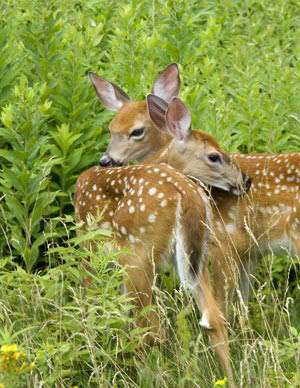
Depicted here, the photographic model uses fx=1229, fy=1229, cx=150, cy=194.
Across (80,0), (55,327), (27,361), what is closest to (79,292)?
(55,327)

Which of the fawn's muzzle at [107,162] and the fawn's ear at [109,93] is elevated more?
the fawn's ear at [109,93]

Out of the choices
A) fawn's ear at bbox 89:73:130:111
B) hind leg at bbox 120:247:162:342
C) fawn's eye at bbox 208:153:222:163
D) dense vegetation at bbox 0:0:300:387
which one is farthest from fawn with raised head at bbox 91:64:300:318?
fawn's ear at bbox 89:73:130:111

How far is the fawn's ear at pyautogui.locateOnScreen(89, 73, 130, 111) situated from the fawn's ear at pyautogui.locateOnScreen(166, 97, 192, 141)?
715 mm

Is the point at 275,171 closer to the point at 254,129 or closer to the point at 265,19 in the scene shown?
the point at 254,129

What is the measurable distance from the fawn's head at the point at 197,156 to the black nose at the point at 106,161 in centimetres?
37

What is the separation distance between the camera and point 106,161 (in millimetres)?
7496

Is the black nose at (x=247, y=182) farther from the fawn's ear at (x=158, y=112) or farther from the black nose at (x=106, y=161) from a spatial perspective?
the black nose at (x=106, y=161)

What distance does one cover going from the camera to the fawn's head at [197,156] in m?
7.05

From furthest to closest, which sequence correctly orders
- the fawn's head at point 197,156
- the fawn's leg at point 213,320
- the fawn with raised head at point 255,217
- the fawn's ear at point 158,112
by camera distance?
the fawn's ear at point 158,112
the fawn's head at point 197,156
the fawn with raised head at point 255,217
the fawn's leg at point 213,320

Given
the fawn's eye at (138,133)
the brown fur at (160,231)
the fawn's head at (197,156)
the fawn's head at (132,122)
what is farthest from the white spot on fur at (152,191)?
the fawn's eye at (138,133)

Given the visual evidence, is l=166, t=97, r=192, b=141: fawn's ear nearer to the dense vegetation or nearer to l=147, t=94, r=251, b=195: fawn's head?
l=147, t=94, r=251, b=195: fawn's head

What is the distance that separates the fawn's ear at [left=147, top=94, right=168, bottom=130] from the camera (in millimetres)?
7432

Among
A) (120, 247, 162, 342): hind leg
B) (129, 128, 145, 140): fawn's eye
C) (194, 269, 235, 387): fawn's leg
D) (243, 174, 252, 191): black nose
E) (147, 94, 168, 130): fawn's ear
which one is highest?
(147, 94, 168, 130): fawn's ear

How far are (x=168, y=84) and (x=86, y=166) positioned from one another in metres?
0.76
